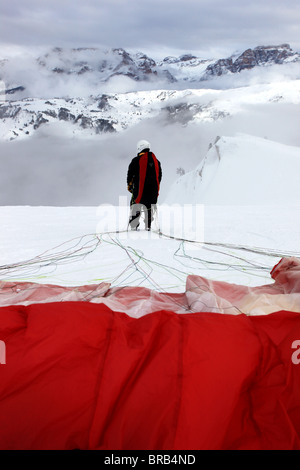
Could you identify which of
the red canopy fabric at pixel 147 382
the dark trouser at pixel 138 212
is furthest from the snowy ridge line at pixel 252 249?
the red canopy fabric at pixel 147 382

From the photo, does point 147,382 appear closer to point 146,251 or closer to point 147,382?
point 147,382

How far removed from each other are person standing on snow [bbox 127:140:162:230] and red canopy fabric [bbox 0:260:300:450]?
3488 millimetres

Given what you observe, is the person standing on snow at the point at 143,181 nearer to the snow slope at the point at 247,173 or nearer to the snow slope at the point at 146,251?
the snow slope at the point at 146,251

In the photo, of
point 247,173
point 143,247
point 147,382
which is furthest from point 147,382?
point 247,173

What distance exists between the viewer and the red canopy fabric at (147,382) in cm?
116

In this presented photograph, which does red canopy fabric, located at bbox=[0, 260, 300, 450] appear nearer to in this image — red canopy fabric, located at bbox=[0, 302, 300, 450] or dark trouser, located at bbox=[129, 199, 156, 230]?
red canopy fabric, located at bbox=[0, 302, 300, 450]

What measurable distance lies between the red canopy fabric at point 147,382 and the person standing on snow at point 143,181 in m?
3.49

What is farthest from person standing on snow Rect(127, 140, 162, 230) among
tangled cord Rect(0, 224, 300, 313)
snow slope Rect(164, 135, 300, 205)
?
snow slope Rect(164, 135, 300, 205)

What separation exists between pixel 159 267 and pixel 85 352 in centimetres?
189

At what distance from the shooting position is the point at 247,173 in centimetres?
2209

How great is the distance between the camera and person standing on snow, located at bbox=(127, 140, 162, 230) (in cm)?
477

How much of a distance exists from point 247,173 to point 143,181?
18719 mm

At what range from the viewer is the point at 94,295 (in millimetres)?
2131
